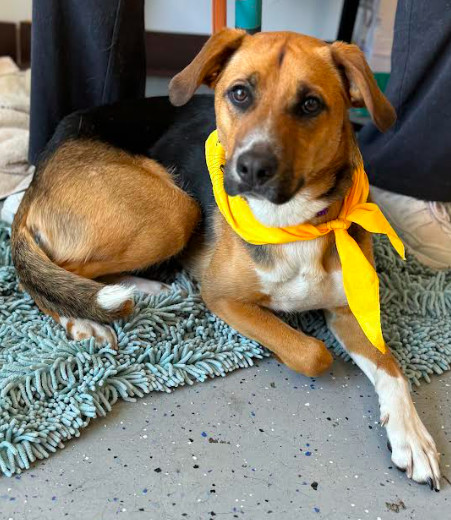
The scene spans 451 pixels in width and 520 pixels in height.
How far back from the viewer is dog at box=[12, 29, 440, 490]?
64.7 inches

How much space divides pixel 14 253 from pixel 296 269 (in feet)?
3.17

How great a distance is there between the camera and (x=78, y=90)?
9.10 ft

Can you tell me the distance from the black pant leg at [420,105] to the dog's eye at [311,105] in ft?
3.32

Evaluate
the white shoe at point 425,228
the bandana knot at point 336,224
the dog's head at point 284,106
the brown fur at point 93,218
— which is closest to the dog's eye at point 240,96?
the dog's head at point 284,106

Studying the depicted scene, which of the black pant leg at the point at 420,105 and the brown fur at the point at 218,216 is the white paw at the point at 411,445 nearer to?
the brown fur at the point at 218,216

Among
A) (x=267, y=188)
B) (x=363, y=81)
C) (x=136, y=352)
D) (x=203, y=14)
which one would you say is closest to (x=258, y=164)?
(x=267, y=188)

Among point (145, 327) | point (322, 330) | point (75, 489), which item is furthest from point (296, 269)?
point (75, 489)

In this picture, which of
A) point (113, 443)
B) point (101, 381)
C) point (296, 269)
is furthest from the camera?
point (296, 269)

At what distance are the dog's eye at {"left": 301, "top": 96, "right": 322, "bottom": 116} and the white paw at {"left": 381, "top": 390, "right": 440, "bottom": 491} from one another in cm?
85

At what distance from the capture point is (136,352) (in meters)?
1.97

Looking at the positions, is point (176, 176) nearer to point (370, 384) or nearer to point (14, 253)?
point (14, 253)

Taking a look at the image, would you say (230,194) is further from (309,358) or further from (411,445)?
(411,445)

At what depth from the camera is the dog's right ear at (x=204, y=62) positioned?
177 cm

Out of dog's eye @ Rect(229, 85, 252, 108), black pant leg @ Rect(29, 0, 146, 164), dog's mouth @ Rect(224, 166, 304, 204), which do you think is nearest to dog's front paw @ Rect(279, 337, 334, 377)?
dog's mouth @ Rect(224, 166, 304, 204)
